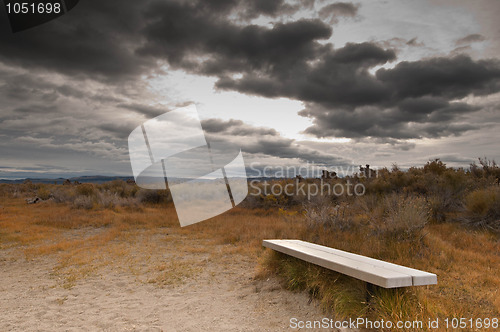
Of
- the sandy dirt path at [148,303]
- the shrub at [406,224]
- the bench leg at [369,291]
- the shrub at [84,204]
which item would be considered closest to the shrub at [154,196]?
the shrub at [84,204]

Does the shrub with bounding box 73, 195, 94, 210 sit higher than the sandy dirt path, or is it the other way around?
the shrub with bounding box 73, 195, 94, 210

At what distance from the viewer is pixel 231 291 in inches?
212

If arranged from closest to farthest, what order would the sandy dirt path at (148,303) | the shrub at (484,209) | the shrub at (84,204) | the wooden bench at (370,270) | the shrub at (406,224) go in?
the wooden bench at (370,270) → the sandy dirt path at (148,303) → the shrub at (406,224) → the shrub at (484,209) → the shrub at (84,204)

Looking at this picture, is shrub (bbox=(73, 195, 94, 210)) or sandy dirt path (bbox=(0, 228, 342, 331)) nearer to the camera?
sandy dirt path (bbox=(0, 228, 342, 331))

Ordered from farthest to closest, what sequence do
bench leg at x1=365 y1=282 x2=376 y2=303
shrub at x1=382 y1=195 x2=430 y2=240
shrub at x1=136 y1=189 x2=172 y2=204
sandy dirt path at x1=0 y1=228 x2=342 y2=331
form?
shrub at x1=136 y1=189 x2=172 y2=204, shrub at x1=382 y1=195 x2=430 y2=240, sandy dirt path at x1=0 y1=228 x2=342 y2=331, bench leg at x1=365 y1=282 x2=376 y2=303

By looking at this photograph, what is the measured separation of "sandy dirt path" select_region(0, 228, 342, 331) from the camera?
13.5 feet

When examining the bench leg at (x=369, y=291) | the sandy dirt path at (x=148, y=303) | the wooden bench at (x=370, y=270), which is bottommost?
the sandy dirt path at (x=148, y=303)

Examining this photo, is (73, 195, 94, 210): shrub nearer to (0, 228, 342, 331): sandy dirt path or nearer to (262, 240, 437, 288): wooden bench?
(0, 228, 342, 331): sandy dirt path

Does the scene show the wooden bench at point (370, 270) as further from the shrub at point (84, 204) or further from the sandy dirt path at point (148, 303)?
the shrub at point (84, 204)

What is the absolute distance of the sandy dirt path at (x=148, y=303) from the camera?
4.12 metres

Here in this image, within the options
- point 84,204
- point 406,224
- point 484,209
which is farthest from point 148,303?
point 84,204

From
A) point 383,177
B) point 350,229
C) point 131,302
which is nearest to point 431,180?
point 383,177

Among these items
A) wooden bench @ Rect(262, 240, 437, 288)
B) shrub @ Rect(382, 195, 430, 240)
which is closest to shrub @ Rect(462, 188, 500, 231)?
shrub @ Rect(382, 195, 430, 240)

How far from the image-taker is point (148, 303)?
16.2ft
